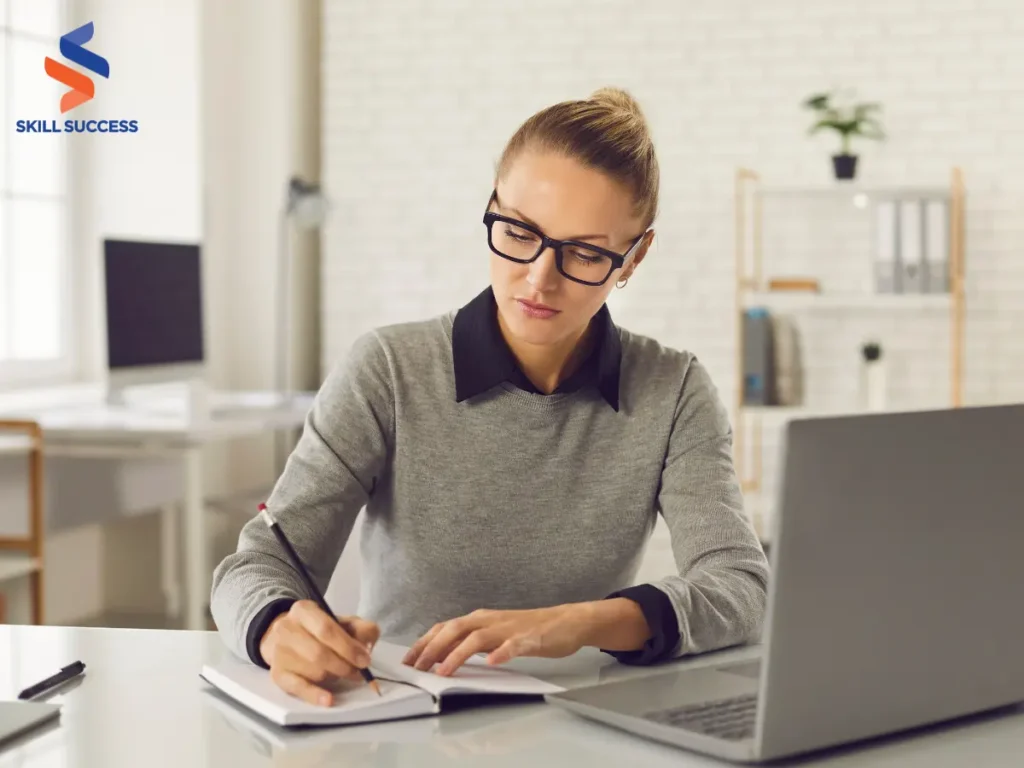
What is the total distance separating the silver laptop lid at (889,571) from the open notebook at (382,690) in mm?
302

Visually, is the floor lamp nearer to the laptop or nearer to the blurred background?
the blurred background

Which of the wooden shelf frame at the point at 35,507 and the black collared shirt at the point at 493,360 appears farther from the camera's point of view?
the wooden shelf frame at the point at 35,507

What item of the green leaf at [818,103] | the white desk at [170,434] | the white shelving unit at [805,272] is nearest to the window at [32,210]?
the white desk at [170,434]

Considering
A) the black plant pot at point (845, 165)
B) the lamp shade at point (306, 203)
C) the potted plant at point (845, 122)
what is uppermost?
the potted plant at point (845, 122)

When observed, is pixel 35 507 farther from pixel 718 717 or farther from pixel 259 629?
pixel 718 717

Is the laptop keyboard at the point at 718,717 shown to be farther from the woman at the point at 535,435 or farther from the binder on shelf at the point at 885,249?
the binder on shelf at the point at 885,249

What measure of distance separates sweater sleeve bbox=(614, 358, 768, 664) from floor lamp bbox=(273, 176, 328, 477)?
108 inches

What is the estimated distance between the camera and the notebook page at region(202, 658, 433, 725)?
1081mm

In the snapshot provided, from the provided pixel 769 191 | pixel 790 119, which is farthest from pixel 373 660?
pixel 790 119

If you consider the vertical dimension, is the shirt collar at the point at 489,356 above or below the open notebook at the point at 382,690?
above

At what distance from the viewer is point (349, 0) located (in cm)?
500

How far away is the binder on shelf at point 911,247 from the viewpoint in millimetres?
4492

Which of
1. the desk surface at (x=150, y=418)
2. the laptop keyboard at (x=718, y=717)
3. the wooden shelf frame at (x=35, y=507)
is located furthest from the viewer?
the desk surface at (x=150, y=418)

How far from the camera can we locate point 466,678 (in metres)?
1.19
